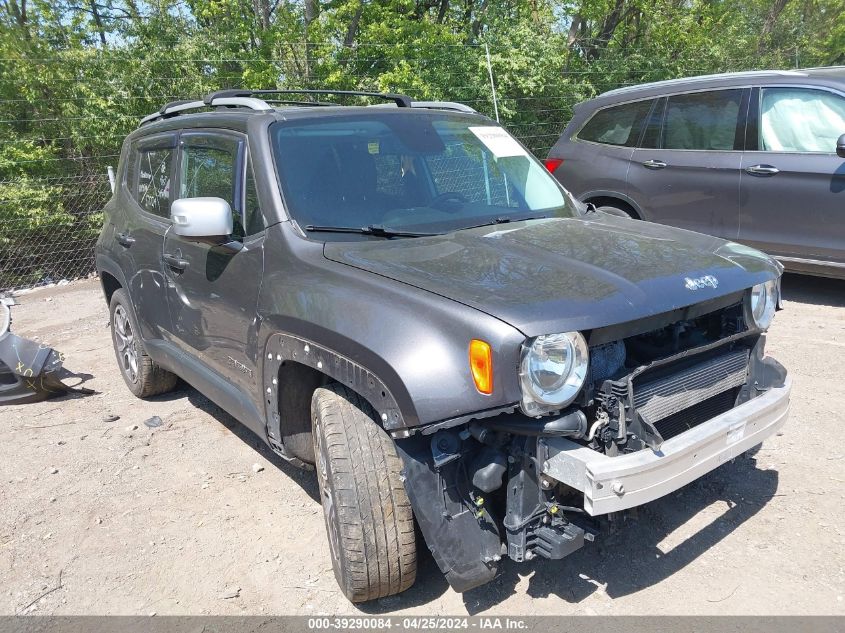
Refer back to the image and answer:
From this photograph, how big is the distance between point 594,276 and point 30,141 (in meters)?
8.56

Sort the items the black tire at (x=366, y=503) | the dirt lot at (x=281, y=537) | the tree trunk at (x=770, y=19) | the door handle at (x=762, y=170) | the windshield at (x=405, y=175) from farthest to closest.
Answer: the tree trunk at (x=770, y=19) < the door handle at (x=762, y=170) < the windshield at (x=405, y=175) < the dirt lot at (x=281, y=537) < the black tire at (x=366, y=503)

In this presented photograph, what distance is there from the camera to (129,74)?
924 centimetres

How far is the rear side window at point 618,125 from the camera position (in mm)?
7039

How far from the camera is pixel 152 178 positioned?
4.61m

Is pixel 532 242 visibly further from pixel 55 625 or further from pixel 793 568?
pixel 55 625

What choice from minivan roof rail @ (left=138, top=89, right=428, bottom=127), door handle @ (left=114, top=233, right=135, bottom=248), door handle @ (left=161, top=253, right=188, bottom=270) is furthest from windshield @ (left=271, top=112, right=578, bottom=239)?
door handle @ (left=114, top=233, right=135, bottom=248)

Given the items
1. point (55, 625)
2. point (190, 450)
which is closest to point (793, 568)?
point (55, 625)

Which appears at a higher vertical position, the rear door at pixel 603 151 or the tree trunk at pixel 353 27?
the tree trunk at pixel 353 27

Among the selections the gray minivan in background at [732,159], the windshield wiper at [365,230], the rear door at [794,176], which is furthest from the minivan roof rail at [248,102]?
the rear door at [794,176]

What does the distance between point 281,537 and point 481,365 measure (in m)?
1.66

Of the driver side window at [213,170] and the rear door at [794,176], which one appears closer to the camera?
the driver side window at [213,170]

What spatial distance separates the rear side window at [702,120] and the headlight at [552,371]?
4875mm

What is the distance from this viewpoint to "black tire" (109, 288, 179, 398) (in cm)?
494

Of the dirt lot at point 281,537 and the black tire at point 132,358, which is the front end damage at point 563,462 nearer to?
the dirt lot at point 281,537
